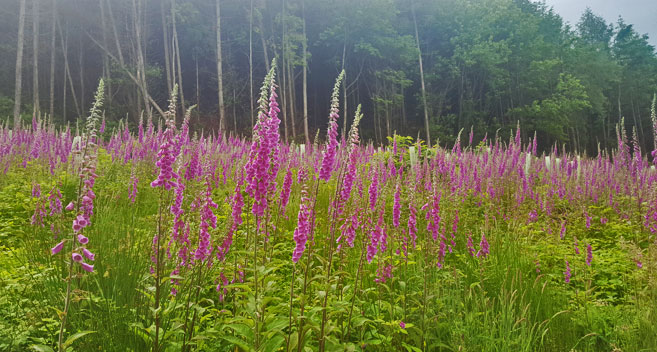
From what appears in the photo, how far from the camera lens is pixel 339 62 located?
101 feet

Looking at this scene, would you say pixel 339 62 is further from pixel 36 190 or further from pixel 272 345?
pixel 272 345

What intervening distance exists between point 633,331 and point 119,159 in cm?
898

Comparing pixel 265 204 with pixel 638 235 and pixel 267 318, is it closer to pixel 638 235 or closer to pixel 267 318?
pixel 267 318

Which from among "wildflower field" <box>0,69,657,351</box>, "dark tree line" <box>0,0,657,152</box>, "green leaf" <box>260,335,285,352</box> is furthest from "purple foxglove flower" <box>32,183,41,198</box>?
"dark tree line" <box>0,0,657,152</box>

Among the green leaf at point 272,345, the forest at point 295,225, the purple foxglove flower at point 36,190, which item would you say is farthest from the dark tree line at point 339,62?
the green leaf at point 272,345

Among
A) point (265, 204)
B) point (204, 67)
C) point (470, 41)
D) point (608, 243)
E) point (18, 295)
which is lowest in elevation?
point (608, 243)

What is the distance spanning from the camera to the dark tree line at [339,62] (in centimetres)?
2686

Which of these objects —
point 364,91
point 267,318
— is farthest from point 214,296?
point 364,91

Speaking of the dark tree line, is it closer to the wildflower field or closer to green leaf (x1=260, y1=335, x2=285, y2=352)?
the wildflower field

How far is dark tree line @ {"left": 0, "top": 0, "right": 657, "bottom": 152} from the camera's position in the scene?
26.9 m

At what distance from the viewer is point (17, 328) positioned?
Result: 176cm

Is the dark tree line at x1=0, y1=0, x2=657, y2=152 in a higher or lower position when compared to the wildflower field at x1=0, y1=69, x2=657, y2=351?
higher

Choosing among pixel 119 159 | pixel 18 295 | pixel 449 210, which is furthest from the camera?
pixel 119 159

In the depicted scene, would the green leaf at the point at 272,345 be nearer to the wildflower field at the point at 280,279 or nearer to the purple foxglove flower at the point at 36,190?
the wildflower field at the point at 280,279
